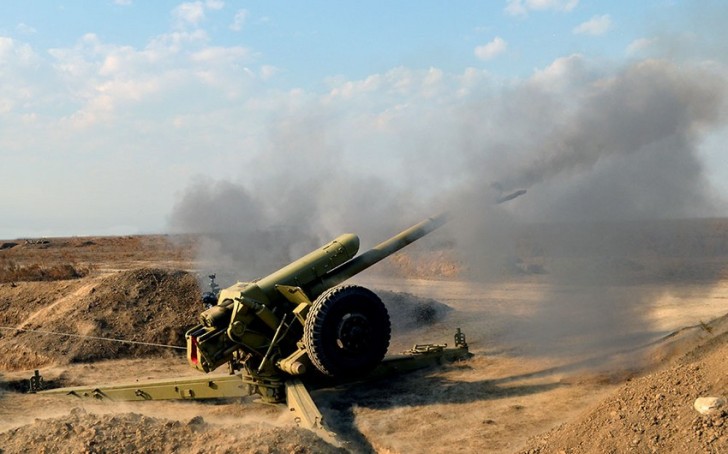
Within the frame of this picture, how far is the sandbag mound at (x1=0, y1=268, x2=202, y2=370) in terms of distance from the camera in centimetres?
1506

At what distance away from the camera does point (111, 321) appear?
16281 millimetres

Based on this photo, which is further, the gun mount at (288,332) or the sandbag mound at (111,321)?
the sandbag mound at (111,321)

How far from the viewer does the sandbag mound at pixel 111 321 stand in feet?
49.4

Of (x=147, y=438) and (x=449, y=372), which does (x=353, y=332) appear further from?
(x=147, y=438)

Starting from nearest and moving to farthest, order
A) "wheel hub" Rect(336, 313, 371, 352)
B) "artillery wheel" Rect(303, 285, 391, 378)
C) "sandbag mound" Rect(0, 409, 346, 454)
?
1. "sandbag mound" Rect(0, 409, 346, 454)
2. "artillery wheel" Rect(303, 285, 391, 378)
3. "wheel hub" Rect(336, 313, 371, 352)

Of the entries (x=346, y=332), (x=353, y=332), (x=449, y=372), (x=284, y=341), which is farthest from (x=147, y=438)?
(x=449, y=372)

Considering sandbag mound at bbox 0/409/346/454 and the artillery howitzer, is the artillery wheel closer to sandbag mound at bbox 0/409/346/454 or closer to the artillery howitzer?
the artillery howitzer

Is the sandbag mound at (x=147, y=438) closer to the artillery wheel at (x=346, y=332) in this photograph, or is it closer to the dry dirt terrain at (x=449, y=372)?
the dry dirt terrain at (x=449, y=372)

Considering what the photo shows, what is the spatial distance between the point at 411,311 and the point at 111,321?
8.15 metres

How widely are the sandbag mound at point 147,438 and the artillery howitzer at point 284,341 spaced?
5.45 ft

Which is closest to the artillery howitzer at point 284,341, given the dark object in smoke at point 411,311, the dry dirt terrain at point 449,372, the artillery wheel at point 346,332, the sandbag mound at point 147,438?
the artillery wheel at point 346,332

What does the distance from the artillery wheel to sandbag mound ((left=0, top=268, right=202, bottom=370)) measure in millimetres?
7395

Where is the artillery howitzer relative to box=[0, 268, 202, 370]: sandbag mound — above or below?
below

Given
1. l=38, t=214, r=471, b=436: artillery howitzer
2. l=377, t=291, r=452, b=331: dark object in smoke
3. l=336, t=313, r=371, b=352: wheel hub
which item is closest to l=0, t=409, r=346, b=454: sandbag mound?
l=38, t=214, r=471, b=436: artillery howitzer
